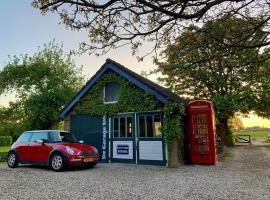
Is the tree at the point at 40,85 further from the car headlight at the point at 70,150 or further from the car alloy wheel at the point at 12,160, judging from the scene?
the car headlight at the point at 70,150

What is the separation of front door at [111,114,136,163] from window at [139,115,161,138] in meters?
0.54

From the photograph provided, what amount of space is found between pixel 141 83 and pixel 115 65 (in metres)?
2.21

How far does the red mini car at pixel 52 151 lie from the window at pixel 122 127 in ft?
8.14

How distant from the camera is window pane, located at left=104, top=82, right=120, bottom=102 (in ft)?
53.7

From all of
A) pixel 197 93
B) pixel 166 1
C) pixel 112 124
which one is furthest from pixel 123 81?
pixel 197 93

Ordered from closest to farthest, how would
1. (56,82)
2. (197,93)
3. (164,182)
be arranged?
1. (164,182)
2. (197,93)
3. (56,82)

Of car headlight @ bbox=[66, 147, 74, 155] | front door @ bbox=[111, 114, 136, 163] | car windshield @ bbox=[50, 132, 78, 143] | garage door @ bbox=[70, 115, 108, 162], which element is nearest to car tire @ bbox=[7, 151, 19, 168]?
car windshield @ bbox=[50, 132, 78, 143]

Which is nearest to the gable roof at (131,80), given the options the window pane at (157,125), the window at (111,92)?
the window at (111,92)

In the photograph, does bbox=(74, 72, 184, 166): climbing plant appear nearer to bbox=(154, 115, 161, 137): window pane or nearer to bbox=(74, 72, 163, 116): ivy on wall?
bbox=(74, 72, 163, 116): ivy on wall

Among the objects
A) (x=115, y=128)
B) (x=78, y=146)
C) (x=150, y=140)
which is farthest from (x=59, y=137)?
(x=150, y=140)

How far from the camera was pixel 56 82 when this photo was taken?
104 ft

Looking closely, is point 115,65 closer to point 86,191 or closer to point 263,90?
point 86,191

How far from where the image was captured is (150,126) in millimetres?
14656

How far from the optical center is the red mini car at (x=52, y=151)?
1234 centimetres
